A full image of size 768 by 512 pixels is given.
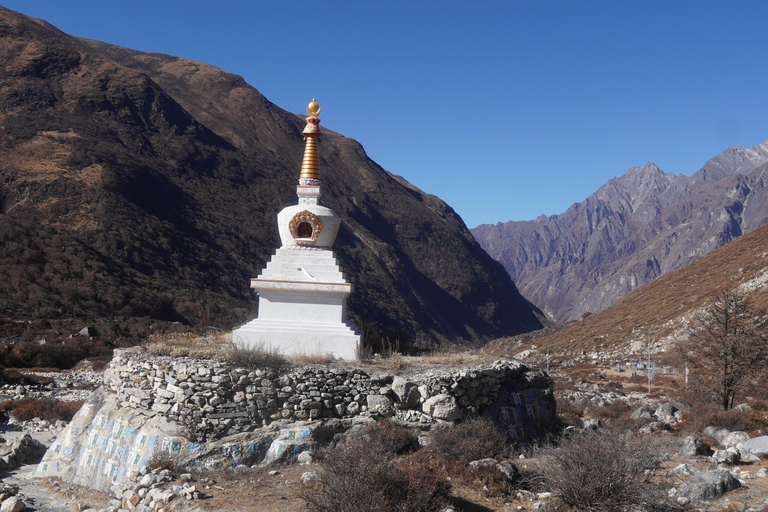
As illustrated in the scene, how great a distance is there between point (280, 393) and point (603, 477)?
6.12m

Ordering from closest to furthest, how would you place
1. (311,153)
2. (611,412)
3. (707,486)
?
(707,486) → (311,153) → (611,412)

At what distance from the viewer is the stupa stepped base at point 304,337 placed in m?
14.4

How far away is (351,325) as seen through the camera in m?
15.2

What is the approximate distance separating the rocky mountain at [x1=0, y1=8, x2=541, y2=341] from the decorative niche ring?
329 cm

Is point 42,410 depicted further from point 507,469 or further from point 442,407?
point 507,469

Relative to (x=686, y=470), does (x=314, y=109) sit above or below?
above

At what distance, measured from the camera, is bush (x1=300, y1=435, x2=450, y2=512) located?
23.2 feet

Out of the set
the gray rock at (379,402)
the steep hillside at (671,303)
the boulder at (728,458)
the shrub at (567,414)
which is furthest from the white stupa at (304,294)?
the steep hillside at (671,303)

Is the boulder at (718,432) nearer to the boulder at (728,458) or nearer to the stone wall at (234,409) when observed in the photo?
the boulder at (728,458)

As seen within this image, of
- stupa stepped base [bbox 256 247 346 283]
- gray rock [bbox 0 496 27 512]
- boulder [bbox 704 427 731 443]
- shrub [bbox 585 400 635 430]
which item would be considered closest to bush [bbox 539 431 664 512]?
boulder [bbox 704 427 731 443]

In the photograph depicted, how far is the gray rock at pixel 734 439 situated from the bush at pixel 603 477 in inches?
265

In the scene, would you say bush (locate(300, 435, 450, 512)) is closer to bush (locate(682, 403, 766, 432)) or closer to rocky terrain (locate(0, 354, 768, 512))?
rocky terrain (locate(0, 354, 768, 512))

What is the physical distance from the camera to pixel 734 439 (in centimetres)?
1378

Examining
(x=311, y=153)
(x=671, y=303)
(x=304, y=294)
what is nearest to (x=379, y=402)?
(x=304, y=294)
